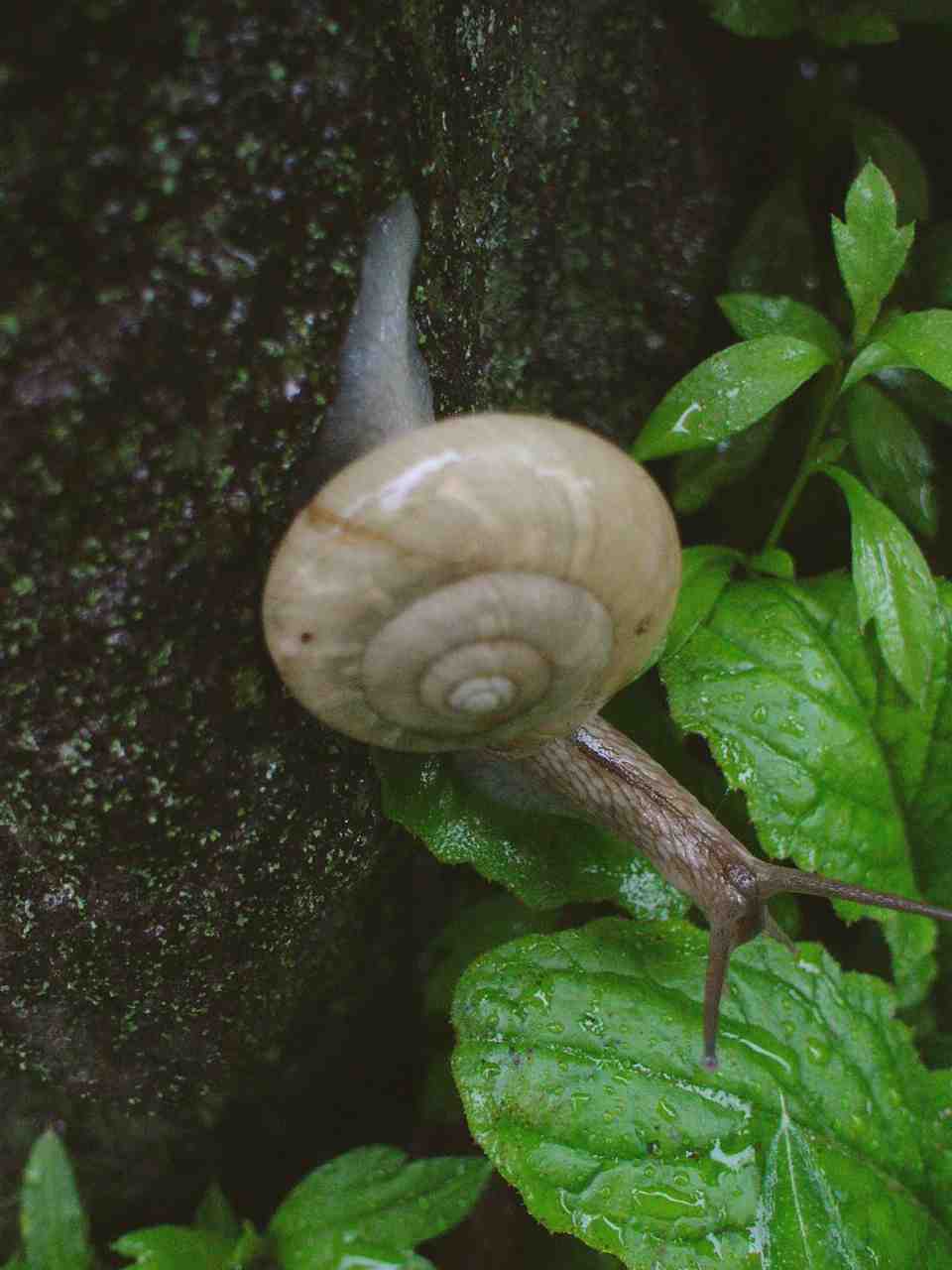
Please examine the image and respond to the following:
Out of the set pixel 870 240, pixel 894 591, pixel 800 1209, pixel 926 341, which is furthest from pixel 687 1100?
pixel 870 240

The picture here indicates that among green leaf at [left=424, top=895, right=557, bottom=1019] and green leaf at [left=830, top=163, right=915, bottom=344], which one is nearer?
green leaf at [left=830, top=163, right=915, bottom=344]

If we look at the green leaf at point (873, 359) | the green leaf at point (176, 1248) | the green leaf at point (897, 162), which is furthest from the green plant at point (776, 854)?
the green leaf at point (176, 1248)

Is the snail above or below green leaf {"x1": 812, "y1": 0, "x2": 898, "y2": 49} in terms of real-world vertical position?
below

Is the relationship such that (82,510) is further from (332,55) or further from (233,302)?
(332,55)

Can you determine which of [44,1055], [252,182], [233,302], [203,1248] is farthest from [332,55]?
[203,1248]

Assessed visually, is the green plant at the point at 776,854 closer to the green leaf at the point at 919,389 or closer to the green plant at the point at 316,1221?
the green leaf at the point at 919,389

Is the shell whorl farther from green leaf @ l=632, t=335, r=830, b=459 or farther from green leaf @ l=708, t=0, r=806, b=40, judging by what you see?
green leaf @ l=708, t=0, r=806, b=40

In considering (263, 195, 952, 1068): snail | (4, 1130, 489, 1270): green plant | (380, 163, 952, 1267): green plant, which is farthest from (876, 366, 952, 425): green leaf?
(4, 1130, 489, 1270): green plant
